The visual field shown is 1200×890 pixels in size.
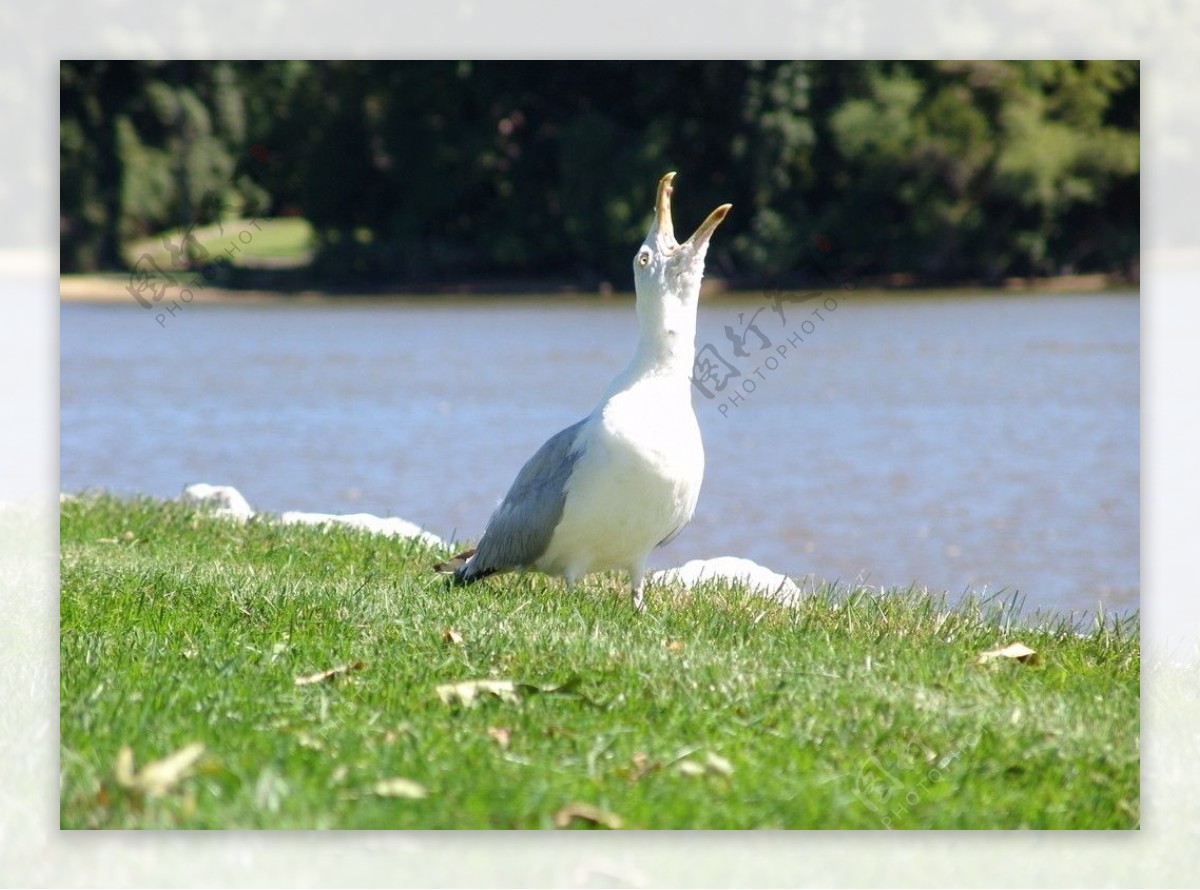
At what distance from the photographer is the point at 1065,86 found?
13.6m

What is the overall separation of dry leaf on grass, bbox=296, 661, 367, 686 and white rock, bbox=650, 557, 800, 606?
Answer: 2372 millimetres

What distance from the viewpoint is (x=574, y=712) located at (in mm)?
4754

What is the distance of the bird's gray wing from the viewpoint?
6477 mm

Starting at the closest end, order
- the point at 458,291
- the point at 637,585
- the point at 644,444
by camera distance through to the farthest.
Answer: the point at 644,444, the point at 637,585, the point at 458,291

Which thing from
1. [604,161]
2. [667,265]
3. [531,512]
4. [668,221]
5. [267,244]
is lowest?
[531,512]

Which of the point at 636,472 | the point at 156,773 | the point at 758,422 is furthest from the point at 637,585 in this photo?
the point at 758,422

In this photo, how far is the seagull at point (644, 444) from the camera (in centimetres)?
616

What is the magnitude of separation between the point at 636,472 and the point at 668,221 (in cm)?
101

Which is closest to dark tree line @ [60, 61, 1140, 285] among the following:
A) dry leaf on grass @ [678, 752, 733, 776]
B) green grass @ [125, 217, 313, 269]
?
green grass @ [125, 217, 313, 269]

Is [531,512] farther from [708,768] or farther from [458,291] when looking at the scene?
[458,291]

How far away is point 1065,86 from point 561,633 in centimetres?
973

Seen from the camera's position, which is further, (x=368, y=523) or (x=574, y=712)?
(x=368, y=523)

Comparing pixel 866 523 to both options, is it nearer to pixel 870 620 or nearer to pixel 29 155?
pixel 870 620

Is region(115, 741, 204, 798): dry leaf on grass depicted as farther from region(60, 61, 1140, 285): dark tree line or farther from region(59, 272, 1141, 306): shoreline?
region(59, 272, 1141, 306): shoreline
